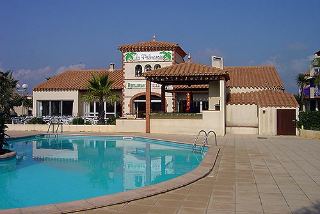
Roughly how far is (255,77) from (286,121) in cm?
905

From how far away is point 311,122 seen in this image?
24969 millimetres

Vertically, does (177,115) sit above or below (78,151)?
above

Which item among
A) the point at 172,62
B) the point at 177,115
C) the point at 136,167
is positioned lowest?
the point at 136,167

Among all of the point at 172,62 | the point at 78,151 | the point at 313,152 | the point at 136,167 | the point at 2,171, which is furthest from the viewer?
the point at 172,62

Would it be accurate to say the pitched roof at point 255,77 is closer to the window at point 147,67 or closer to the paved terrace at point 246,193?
the window at point 147,67

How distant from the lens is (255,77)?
1344 inches

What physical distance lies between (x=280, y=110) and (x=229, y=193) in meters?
19.4

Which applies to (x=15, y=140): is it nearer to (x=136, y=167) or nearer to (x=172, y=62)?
(x=136, y=167)

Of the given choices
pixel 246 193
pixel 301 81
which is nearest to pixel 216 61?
pixel 246 193

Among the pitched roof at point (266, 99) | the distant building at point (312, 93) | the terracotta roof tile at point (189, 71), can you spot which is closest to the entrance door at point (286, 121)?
the pitched roof at point (266, 99)

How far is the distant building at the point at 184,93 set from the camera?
1020 inches

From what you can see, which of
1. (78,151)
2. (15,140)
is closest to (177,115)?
(78,151)

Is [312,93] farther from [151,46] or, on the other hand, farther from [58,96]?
[58,96]

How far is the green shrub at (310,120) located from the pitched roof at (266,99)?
3.12ft
